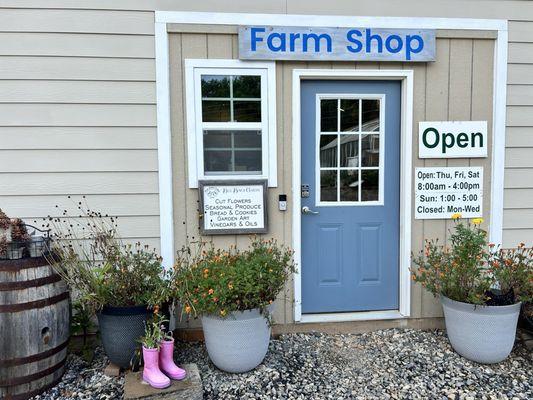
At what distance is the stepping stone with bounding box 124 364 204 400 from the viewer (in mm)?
2168

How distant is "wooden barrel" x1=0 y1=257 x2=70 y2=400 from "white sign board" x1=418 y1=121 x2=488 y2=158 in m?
2.79

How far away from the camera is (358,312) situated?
10.6 ft

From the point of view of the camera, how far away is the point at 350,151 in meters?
3.14

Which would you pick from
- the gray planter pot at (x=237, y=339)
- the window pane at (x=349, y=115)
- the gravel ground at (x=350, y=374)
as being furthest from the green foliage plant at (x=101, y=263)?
the window pane at (x=349, y=115)

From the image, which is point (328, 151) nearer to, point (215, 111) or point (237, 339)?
point (215, 111)

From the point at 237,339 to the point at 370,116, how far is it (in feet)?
6.49

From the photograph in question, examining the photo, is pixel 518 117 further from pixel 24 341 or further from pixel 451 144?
pixel 24 341

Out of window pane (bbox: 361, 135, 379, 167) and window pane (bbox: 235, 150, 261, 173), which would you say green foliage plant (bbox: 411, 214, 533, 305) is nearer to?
window pane (bbox: 361, 135, 379, 167)

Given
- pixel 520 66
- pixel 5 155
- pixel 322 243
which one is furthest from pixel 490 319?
pixel 5 155

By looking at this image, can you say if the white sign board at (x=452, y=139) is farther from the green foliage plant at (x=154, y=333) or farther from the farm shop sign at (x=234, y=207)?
the green foliage plant at (x=154, y=333)

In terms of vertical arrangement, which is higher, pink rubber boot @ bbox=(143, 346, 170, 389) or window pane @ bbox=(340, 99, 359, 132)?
window pane @ bbox=(340, 99, 359, 132)

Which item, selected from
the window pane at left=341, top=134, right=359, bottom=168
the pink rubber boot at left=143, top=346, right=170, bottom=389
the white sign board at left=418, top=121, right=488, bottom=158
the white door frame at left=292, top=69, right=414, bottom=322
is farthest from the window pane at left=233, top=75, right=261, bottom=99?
the pink rubber boot at left=143, top=346, right=170, bottom=389

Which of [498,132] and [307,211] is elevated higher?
[498,132]

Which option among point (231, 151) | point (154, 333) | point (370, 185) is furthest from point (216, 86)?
point (154, 333)
